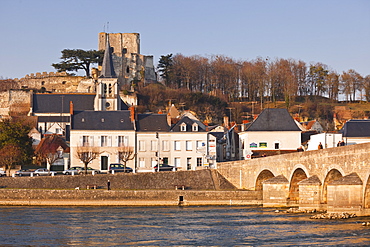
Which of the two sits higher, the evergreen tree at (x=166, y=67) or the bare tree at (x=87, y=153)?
the evergreen tree at (x=166, y=67)

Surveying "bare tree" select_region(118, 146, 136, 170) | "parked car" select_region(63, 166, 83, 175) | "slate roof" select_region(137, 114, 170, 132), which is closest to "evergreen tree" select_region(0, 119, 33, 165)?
"parked car" select_region(63, 166, 83, 175)

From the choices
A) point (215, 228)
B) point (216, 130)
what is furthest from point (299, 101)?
point (215, 228)

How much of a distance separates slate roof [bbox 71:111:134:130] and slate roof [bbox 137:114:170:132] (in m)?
0.89

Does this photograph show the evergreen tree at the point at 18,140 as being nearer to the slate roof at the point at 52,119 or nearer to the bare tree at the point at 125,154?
the bare tree at the point at 125,154

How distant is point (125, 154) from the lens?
62.0m

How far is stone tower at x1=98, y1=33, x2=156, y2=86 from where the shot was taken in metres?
103

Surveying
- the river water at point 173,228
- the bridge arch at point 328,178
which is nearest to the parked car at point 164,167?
the river water at point 173,228

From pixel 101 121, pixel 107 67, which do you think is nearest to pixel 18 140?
pixel 101 121

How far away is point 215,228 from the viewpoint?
3791cm

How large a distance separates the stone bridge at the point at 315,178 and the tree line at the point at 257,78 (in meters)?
53.3

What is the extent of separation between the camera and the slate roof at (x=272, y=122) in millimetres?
63784

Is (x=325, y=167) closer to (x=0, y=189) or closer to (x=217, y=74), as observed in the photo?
(x=0, y=189)

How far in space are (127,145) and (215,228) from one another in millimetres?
26314

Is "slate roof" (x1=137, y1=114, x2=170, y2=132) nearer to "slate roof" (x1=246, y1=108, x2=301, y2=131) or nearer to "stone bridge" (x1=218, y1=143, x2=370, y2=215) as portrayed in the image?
"slate roof" (x1=246, y1=108, x2=301, y2=131)
